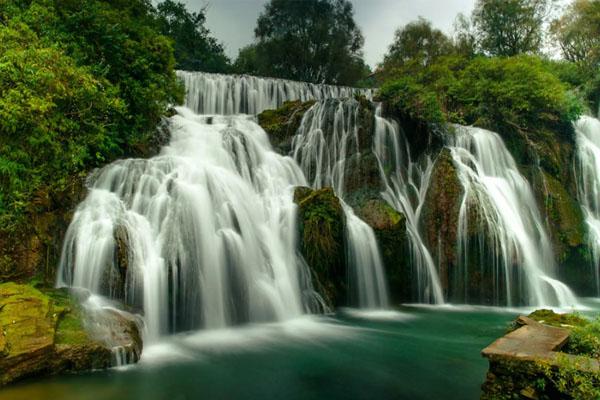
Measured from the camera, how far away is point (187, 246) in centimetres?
887

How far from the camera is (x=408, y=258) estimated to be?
40.2ft

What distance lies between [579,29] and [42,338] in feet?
108

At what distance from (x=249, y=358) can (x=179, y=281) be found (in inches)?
89.7

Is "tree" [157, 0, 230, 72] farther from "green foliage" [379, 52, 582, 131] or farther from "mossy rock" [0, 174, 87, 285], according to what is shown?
"mossy rock" [0, 174, 87, 285]

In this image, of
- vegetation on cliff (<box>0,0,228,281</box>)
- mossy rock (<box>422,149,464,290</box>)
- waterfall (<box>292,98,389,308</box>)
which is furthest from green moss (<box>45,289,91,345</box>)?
mossy rock (<box>422,149,464,290</box>)

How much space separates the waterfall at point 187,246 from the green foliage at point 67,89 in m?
0.95

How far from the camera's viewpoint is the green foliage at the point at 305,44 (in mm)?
33906

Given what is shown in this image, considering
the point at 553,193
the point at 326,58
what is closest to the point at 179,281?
the point at 553,193

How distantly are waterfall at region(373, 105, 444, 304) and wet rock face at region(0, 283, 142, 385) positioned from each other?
8.18 metres

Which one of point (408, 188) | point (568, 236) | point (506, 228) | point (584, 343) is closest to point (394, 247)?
point (408, 188)

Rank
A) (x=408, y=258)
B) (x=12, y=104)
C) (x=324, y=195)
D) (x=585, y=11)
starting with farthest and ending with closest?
(x=585, y=11), (x=408, y=258), (x=324, y=195), (x=12, y=104)

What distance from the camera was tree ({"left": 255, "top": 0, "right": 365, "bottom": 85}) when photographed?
33.9 meters

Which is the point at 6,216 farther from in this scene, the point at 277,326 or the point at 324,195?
the point at 324,195

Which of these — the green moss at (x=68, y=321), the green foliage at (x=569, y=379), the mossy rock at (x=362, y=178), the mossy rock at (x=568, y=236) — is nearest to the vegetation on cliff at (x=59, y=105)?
the green moss at (x=68, y=321)
